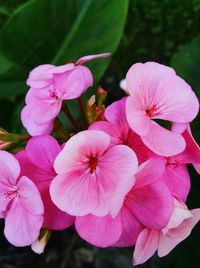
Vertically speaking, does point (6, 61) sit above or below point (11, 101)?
above

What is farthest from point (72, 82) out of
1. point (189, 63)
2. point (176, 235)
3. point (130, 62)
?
point (130, 62)

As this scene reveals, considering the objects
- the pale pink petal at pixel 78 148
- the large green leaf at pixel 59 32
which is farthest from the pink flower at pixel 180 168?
the large green leaf at pixel 59 32

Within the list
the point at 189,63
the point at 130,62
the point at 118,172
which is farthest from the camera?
the point at 130,62

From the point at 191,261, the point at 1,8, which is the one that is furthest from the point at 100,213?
the point at 1,8

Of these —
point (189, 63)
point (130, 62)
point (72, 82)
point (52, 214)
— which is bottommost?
point (130, 62)

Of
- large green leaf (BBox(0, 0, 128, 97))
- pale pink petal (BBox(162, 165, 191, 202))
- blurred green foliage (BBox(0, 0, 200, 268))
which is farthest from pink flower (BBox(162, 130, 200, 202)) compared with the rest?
large green leaf (BBox(0, 0, 128, 97))

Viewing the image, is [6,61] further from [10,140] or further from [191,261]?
[191,261]

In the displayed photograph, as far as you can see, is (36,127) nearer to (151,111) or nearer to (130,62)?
(151,111)
